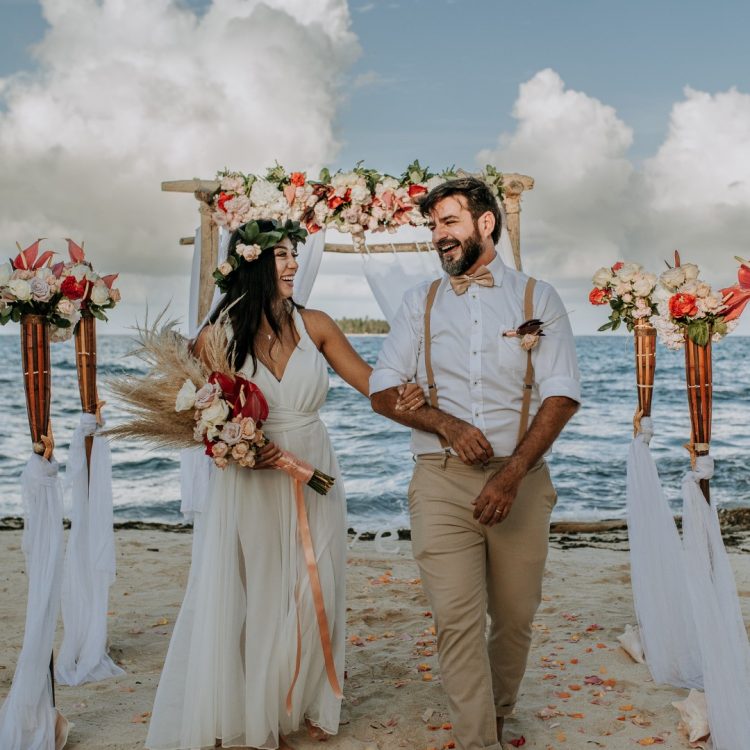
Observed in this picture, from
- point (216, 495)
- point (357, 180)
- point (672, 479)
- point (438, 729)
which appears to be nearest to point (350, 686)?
point (438, 729)

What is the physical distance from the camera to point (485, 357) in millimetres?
3844

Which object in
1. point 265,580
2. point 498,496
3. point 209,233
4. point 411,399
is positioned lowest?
point 265,580

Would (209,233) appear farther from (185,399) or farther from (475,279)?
(475,279)

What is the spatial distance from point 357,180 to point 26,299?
3375mm

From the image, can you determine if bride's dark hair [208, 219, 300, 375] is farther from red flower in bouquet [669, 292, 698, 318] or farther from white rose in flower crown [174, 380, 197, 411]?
red flower in bouquet [669, 292, 698, 318]

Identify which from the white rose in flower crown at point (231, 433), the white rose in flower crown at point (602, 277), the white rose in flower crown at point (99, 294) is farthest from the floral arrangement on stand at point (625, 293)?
the white rose in flower crown at point (99, 294)

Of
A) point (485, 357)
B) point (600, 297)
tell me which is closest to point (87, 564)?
point (485, 357)

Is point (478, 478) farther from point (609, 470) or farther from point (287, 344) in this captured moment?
point (609, 470)

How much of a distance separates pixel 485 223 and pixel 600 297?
1930mm

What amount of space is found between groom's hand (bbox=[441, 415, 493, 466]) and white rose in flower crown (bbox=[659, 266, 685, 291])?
5.18 ft

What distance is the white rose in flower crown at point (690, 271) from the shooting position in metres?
4.71

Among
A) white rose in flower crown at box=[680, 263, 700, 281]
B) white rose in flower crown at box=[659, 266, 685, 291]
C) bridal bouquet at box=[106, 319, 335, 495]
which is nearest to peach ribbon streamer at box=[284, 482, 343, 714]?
bridal bouquet at box=[106, 319, 335, 495]

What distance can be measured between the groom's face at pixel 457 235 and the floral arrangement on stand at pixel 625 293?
1704mm

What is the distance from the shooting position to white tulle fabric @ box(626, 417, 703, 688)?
5203mm
